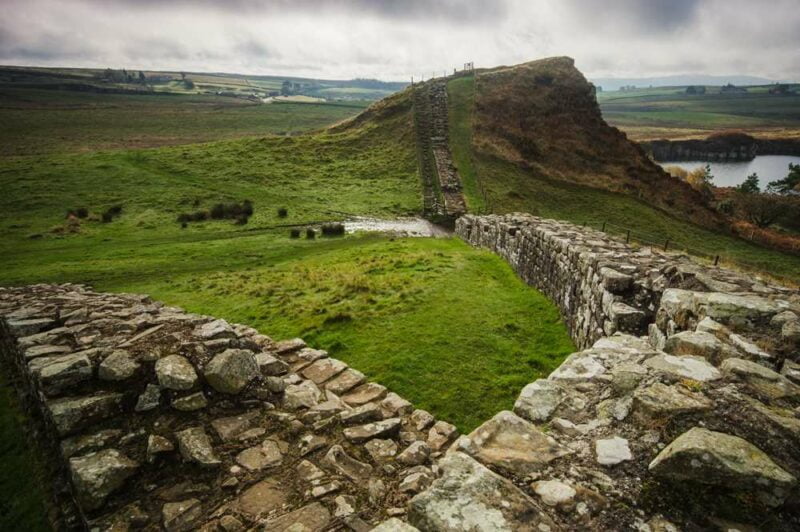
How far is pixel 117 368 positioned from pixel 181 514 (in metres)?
2.38

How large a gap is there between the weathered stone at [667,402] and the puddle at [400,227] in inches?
964

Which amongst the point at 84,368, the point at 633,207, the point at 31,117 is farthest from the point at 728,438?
the point at 31,117

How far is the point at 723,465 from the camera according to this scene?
3.44 meters

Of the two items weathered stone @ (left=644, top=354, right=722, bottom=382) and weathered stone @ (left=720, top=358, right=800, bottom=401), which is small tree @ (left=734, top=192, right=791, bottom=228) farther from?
weathered stone @ (left=644, top=354, right=722, bottom=382)

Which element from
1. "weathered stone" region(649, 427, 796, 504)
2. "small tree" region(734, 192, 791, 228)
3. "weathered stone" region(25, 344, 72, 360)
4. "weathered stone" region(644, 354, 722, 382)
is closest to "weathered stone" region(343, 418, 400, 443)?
"weathered stone" region(649, 427, 796, 504)

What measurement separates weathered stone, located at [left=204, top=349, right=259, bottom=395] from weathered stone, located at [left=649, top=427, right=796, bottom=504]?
5369 millimetres

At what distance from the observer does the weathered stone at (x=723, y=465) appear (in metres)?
3.37

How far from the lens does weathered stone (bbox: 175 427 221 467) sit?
5023 millimetres

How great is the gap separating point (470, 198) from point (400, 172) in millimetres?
9347

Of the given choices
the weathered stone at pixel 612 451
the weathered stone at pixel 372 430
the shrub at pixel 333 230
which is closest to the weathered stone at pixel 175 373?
the weathered stone at pixel 372 430

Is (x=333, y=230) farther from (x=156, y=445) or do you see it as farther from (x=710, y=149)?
(x=710, y=149)

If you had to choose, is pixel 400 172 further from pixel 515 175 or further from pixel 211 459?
pixel 211 459

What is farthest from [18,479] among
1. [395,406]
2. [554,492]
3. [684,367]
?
[684,367]

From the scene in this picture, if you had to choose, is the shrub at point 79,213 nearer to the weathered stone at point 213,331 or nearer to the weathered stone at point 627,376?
the weathered stone at point 213,331
